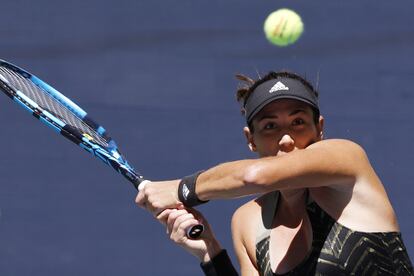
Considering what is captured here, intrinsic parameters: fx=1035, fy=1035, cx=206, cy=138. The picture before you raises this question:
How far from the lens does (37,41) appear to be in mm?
5250

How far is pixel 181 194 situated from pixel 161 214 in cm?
14

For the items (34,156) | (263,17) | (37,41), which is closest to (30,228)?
(34,156)

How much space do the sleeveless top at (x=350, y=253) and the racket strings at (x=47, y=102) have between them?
113cm

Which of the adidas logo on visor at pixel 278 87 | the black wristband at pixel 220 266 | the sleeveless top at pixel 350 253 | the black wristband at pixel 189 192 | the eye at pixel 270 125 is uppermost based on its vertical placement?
the adidas logo on visor at pixel 278 87

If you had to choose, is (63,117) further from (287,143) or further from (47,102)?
(287,143)

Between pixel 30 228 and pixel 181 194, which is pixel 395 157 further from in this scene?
pixel 181 194

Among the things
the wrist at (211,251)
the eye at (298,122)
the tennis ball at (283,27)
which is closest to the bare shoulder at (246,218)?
the wrist at (211,251)

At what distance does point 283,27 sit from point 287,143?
2422 mm

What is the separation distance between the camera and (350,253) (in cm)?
273

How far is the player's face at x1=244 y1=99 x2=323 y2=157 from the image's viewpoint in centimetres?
289

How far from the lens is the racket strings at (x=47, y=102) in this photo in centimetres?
375

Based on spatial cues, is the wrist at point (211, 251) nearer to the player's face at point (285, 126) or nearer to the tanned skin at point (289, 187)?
the tanned skin at point (289, 187)

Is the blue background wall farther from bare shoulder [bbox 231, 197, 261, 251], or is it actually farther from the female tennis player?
the female tennis player

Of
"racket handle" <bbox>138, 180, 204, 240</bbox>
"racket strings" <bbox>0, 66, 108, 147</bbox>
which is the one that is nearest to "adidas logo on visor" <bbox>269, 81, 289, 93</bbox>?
"racket handle" <bbox>138, 180, 204, 240</bbox>
